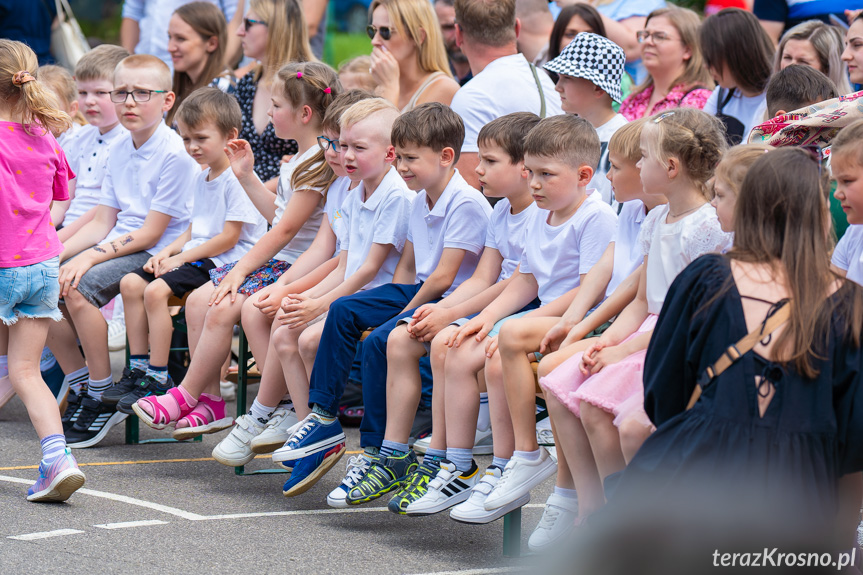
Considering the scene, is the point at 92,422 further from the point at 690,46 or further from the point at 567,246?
the point at 690,46

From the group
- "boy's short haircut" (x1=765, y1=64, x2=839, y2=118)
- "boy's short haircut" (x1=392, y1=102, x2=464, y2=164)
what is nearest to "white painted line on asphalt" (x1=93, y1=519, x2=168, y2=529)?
"boy's short haircut" (x1=392, y1=102, x2=464, y2=164)

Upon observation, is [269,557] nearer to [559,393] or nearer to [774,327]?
[559,393]

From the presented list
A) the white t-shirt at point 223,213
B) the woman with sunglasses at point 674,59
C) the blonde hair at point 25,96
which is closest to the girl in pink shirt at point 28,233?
the blonde hair at point 25,96

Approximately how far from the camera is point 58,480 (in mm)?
3904

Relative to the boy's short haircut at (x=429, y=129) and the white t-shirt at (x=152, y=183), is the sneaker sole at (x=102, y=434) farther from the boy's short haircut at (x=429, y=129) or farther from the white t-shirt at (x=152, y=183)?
the boy's short haircut at (x=429, y=129)

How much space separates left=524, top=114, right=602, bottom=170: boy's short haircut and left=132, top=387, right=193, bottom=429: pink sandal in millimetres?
2013

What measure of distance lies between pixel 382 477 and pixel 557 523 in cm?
75

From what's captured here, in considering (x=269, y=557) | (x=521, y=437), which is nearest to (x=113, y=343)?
(x=269, y=557)

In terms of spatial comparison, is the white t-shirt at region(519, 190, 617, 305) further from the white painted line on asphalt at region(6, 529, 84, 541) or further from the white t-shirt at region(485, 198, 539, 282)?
the white painted line on asphalt at region(6, 529, 84, 541)

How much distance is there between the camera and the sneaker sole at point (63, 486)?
3.91 metres

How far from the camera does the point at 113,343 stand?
6.15 meters

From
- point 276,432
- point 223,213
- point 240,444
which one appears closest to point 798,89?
point 276,432

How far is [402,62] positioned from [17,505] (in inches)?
119

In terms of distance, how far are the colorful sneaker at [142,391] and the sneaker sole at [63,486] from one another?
2.81 feet
